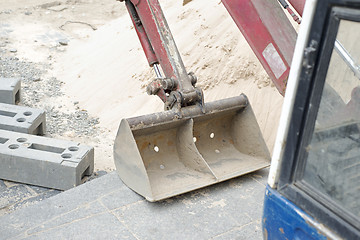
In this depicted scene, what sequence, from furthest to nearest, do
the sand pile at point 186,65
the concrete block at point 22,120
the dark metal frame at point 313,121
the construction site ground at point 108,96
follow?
the sand pile at point 186,65 → the concrete block at point 22,120 → the construction site ground at point 108,96 → the dark metal frame at point 313,121

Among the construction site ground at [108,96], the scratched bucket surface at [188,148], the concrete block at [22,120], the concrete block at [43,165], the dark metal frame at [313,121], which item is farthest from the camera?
the concrete block at [22,120]

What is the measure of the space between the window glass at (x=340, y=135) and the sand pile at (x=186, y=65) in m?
3.03

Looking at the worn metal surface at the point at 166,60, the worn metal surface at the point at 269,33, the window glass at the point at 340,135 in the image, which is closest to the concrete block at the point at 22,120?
the worn metal surface at the point at 166,60

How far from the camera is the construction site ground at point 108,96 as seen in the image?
3098 millimetres

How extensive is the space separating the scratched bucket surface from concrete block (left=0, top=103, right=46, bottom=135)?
1595 millimetres

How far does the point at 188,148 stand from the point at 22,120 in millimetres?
2076

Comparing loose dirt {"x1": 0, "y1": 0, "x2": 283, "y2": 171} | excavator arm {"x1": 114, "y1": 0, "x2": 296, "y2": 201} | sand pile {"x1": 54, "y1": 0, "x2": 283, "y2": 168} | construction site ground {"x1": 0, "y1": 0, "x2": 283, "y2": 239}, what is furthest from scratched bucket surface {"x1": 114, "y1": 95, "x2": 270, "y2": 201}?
loose dirt {"x1": 0, "y1": 0, "x2": 283, "y2": 171}

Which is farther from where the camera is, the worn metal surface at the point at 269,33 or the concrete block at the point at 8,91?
the concrete block at the point at 8,91

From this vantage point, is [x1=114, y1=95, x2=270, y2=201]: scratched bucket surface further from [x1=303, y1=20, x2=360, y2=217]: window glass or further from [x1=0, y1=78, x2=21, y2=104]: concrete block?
[x1=0, y1=78, x2=21, y2=104]: concrete block

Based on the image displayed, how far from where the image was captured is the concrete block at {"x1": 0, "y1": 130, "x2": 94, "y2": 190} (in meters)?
4.03

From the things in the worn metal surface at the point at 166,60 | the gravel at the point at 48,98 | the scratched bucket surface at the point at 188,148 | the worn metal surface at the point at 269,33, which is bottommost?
the gravel at the point at 48,98

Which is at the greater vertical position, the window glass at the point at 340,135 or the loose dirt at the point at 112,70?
the window glass at the point at 340,135

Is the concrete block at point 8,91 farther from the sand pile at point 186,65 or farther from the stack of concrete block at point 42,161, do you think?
the stack of concrete block at point 42,161

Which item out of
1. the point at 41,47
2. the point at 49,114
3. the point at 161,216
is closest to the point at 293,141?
the point at 161,216
